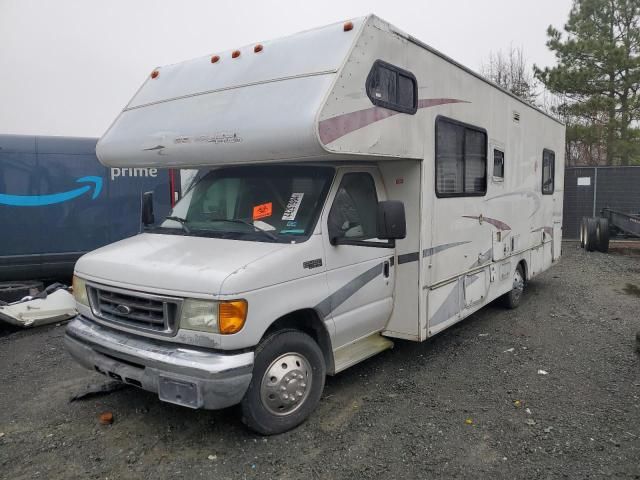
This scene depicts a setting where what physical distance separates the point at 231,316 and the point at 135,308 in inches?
33.0

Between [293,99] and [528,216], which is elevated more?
[293,99]

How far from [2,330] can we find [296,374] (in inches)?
193

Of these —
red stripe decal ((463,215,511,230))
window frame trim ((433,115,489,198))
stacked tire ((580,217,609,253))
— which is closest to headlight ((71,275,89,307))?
window frame trim ((433,115,489,198))

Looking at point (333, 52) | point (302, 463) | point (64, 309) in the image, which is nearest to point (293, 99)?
point (333, 52)

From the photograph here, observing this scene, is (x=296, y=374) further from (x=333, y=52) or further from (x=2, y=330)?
(x=2, y=330)

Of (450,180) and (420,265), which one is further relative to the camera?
(450,180)

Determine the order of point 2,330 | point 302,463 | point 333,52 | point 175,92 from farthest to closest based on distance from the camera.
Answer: point 2,330
point 175,92
point 333,52
point 302,463

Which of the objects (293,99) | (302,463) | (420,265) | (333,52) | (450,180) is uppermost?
(333,52)

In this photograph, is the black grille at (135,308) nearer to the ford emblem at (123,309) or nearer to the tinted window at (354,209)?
the ford emblem at (123,309)

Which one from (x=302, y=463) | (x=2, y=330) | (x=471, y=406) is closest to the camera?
(x=302, y=463)

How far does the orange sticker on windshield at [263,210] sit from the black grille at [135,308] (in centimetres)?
107

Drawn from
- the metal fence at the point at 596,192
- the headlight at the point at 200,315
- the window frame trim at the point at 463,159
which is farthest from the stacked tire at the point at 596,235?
the headlight at the point at 200,315

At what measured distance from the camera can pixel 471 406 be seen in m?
4.47

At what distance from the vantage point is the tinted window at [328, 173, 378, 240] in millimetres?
4289
